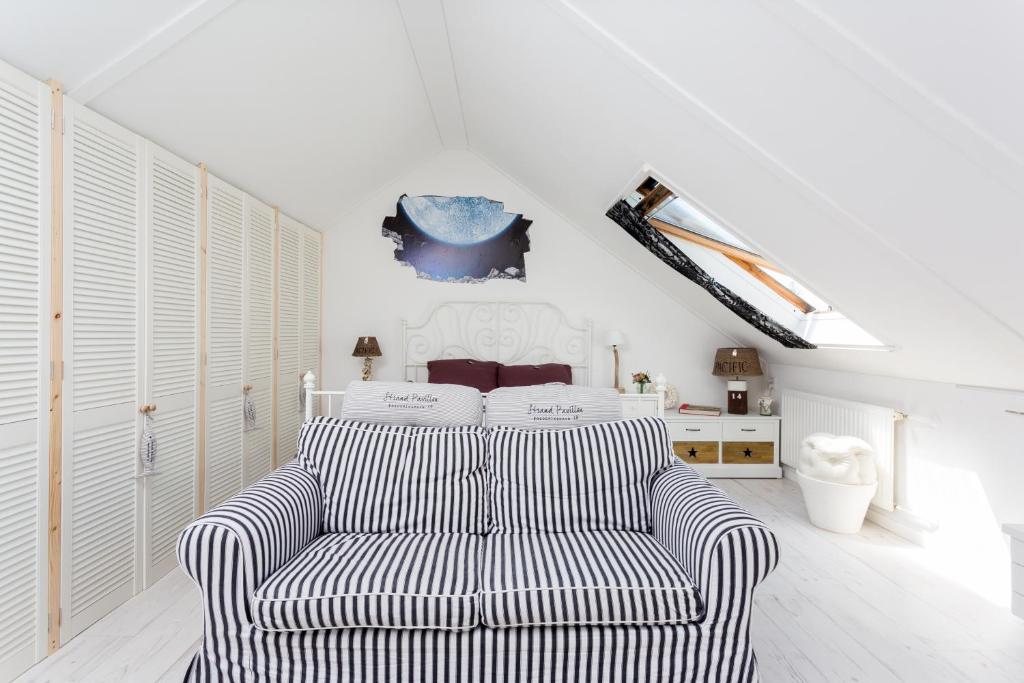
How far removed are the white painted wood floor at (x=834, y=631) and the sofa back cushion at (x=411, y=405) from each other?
40.7 inches

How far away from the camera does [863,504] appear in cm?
309

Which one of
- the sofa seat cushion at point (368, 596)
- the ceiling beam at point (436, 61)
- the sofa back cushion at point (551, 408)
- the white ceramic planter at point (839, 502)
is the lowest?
the white ceramic planter at point (839, 502)

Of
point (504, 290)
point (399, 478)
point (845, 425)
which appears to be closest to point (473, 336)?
point (504, 290)

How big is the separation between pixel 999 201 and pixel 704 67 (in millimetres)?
898

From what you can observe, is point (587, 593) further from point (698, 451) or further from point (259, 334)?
point (698, 451)

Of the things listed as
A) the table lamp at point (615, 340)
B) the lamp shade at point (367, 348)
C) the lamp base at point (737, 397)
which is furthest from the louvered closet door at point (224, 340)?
the lamp base at point (737, 397)

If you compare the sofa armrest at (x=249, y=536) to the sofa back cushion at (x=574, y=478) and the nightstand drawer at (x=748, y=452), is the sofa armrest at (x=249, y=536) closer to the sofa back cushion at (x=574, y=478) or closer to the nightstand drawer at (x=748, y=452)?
the sofa back cushion at (x=574, y=478)

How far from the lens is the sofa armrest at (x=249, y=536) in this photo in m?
Result: 1.49

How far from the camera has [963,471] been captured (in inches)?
107

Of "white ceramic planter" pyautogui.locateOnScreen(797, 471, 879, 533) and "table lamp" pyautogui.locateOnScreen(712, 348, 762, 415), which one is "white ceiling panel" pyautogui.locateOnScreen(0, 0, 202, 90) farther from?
"table lamp" pyautogui.locateOnScreen(712, 348, 762, 415)

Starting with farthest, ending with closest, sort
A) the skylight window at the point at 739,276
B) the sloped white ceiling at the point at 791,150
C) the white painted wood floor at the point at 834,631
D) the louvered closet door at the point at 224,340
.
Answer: the skylight window at the point at 739,276
the louvered closet door at the point at 224,340
the white painted wood floor at the point at 834,631
the sloped white ceiling at the point at 791,150

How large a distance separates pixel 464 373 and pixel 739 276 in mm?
2084

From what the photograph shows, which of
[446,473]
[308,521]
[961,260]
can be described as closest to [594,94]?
[961,260]

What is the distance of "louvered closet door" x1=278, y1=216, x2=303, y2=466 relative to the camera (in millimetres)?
3811
